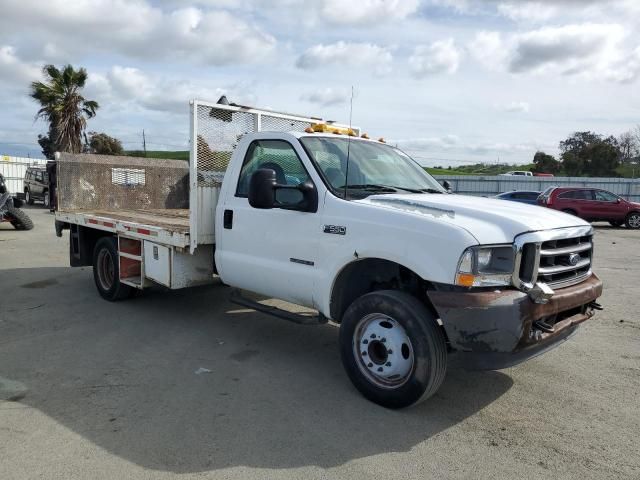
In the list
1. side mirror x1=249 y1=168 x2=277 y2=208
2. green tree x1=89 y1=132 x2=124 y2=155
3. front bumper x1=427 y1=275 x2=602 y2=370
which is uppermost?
green tree x1=89 y1=132 x2=124 y2=155

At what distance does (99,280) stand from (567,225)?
19.5ft

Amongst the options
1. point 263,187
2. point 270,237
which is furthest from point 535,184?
point 263,187

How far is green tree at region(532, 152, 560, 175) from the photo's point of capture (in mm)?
63875

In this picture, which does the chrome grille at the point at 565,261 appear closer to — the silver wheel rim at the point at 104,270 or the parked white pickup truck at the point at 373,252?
the parked white pickup truck at the point at 373,252

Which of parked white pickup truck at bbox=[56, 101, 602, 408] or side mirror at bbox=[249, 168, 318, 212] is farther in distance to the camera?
side mirror at bbox=[249, 168, 318, 212]

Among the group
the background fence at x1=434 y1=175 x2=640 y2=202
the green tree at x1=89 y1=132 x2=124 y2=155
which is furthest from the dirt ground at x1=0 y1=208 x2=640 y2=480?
the green tree at x1=89 y1=132 x2=124 y2=155

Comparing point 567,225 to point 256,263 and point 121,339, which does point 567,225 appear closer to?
point 256,263

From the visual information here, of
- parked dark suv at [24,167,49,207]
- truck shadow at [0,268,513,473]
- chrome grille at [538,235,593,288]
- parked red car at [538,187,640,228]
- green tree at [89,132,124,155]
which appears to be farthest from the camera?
green tree at [89,132,124,155]

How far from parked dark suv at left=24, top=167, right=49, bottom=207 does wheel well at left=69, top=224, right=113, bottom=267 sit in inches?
806

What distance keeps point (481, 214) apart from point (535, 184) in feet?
125

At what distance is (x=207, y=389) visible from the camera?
4438 mm

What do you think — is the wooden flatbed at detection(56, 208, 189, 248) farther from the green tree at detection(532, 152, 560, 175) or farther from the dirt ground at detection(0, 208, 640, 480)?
the green tree at detection(532, 152, 560, 175)

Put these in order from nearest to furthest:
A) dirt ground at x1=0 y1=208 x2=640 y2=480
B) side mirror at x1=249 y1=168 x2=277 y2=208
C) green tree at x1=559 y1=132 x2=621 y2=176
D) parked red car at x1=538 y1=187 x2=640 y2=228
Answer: dirt ground at x1=0 y1=208 x2=640 y2=480
side mirror at x1=249 y1=168 x2=277 y2=208
parked red car at x1=538 y1=187 x2=640 y2=228
green tree at x1=559 y1=132 x2=621 y2=176

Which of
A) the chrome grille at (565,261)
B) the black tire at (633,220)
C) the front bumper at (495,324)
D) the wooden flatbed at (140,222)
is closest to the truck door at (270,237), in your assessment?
the wooden flatbed at (140,222)
